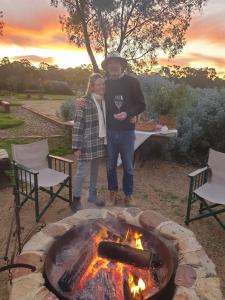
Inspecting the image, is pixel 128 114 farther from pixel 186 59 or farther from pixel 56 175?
pixel 186 59

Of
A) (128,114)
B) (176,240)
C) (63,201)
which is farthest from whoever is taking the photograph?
(63,201)

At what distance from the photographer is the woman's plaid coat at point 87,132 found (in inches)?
173

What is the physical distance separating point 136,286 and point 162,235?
2.93ft

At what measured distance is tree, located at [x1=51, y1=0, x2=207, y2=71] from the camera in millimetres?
10461

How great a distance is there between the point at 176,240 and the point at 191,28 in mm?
9214

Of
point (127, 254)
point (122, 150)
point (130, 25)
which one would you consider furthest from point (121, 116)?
point (130, 25)

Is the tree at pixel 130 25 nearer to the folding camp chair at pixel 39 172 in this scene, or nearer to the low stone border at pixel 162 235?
the folding camp chair at pixel 39 172

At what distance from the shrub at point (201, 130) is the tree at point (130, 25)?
11.6ft

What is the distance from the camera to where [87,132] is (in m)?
4.47

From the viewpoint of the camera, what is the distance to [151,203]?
5.46 meters

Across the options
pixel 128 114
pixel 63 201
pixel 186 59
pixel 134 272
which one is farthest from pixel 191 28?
pixel 134 272

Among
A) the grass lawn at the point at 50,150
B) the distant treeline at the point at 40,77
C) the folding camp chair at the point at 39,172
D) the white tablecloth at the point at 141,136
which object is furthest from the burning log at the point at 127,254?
the distant treeline at the point at 40,77

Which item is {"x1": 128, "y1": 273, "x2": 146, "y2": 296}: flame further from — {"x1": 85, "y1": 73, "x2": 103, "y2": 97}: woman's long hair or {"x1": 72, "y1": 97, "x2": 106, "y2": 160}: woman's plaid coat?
{"x1": 85, "y1": 73, "x2": 103, "y2": 97}: woman's long hair

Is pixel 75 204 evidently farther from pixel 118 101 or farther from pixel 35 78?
pixel 35 78
